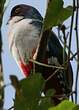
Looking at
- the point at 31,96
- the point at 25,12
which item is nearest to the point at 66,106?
the point at 31,96

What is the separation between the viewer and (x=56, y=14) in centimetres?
113

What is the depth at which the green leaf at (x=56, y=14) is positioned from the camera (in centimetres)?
112

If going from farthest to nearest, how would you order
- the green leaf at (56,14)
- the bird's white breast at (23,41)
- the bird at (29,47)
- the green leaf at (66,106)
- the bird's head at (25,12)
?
the bird's head at (25,12) < the bird's white breast at (23,41) < the bird at (29,47) < the green leaf at (56,14) < the green leaf at (66,106)

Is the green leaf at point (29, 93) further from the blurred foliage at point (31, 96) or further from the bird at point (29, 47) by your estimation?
the bird at point (29, 47)

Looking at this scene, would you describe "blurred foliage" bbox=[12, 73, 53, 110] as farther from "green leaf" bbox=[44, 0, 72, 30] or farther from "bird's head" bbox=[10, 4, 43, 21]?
"bird's head" bbox=[10, 4, 43, 21]

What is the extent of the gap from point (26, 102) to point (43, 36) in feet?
0.96

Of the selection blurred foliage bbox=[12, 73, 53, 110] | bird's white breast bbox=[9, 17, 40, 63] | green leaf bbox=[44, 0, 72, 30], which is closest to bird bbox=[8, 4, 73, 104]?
bird's white breast bbox=[9, 17, 40, 63]

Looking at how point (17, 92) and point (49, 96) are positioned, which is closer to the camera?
point (17, 92)

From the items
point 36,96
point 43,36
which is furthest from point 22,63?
point 36,96

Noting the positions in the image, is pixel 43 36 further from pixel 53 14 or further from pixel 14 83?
pixel 14 83

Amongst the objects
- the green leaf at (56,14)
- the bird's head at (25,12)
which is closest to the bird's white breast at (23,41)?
the bird's head at (25,12)

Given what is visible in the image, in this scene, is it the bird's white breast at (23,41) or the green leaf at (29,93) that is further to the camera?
the bird's white breast at (23,41)

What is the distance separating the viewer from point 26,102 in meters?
0.96

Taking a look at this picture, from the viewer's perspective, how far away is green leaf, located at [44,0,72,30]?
112cm
